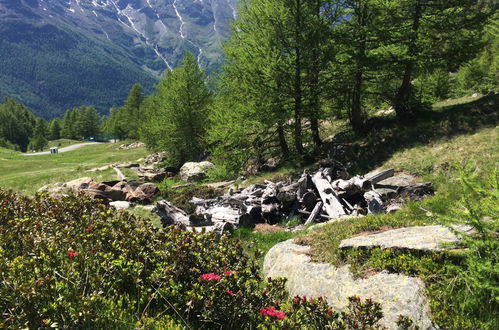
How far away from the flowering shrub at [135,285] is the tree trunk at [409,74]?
18125 millimetres

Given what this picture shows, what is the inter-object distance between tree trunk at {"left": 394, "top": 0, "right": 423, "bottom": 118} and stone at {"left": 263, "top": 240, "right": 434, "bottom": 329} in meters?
16.3

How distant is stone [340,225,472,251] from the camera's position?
16.5ft

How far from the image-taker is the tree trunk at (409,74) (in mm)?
18297

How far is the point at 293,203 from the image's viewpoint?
12.5m

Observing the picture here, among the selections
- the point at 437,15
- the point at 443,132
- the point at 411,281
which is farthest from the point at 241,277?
the point at 437,15

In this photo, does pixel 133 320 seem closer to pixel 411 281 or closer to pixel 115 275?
pixel 115 275

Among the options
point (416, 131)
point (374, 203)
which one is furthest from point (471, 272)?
point (416, 131)

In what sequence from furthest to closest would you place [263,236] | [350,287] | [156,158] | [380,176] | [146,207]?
[156,158]
[146,207]
[380,176]
[263,236]
[350,287]

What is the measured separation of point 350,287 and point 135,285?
3.22 m

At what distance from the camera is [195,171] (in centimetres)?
2617

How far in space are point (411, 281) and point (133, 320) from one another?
3811 mm

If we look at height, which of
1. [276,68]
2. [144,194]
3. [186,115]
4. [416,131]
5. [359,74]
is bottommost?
[144,194]

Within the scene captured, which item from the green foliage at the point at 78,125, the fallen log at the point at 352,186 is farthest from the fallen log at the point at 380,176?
the green foliage at the point at 78,125

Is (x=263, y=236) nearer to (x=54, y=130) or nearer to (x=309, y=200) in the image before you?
(x=309, y=200)
